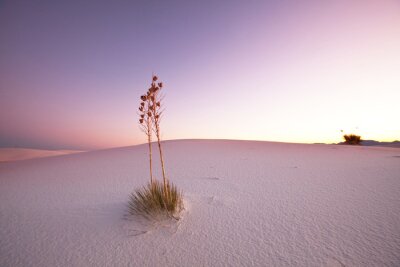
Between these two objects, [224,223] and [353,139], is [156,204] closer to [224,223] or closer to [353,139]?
[224,223]

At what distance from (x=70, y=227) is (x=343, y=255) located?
130 inches

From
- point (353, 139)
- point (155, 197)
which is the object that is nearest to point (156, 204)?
point (155, 197)

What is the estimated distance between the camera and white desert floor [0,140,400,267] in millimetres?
2086

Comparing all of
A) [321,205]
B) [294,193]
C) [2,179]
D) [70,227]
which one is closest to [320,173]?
[294,193]

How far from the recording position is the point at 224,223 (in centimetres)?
270

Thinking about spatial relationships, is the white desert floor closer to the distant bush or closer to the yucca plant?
the yucca plant

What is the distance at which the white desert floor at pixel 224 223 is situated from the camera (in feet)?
6.84

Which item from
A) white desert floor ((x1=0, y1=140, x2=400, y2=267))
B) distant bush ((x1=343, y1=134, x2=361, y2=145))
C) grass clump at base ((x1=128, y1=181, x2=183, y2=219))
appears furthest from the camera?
distant bush ((x1=343, y1=134, x2=361, y2=145))

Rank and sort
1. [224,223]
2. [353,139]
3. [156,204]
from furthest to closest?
[353,139] → [156,204] → [224,223]

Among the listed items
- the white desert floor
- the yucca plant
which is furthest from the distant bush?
the yucca plant

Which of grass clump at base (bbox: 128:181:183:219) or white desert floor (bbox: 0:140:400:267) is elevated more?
grass clump at base (bbox: 128:181:183:219)

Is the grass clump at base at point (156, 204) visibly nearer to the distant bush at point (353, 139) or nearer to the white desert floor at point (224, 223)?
the white desert floor at point (224, 223)

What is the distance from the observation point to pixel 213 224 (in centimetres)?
268

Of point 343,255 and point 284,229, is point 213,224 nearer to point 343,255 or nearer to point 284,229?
point 284,229
